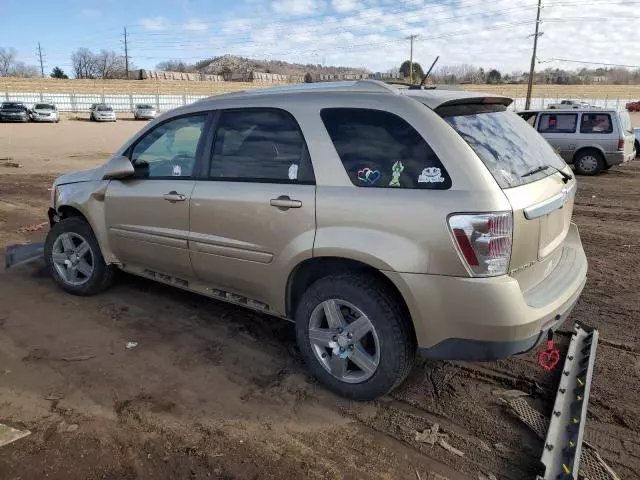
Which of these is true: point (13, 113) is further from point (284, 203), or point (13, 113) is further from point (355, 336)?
point (355, 336)

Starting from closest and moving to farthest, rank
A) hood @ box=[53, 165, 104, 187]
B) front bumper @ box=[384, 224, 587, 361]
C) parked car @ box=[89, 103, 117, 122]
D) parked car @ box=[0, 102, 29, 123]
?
front bumper @ box=[384, 224, 587, 361], hood @ box=[53, 165, 104, 187], parked car @ box=[0, 102, 29, 123], parked car @ box=[89, 103, 117, 122]

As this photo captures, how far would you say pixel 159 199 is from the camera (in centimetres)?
403

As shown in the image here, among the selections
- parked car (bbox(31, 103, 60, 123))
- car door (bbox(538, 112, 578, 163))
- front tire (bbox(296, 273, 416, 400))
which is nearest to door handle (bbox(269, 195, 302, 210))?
front tire (bbox(296, 273, 416, 400))

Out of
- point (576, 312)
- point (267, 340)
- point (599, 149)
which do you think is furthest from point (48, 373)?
point (599, 149)

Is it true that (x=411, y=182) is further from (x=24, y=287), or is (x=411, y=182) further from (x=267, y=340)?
(x=24, y=287)

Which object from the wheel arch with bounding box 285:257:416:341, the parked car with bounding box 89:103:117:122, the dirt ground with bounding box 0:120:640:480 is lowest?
the dirt ground with bounding box 0:120:640:480

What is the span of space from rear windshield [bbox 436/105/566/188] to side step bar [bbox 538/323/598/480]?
1.30 metres

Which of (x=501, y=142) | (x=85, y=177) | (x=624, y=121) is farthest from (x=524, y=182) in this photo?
(x=624, y=121)

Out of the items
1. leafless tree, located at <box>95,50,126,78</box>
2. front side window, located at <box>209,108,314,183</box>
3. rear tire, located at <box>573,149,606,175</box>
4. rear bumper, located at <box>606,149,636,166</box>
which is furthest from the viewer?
leafless tree, located at <box>95,50,126,78</box>

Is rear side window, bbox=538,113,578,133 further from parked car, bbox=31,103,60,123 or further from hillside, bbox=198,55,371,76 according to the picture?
hillside, bbox=198,55,371,76

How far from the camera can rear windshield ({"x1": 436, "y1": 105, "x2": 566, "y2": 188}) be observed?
9.36ft

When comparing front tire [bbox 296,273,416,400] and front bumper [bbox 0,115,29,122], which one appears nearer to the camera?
front tire [bbox 296,273,416,400]

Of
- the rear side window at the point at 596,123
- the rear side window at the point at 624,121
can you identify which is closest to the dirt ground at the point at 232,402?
the rear side window at the point at 596,123

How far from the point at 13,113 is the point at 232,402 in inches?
1676
